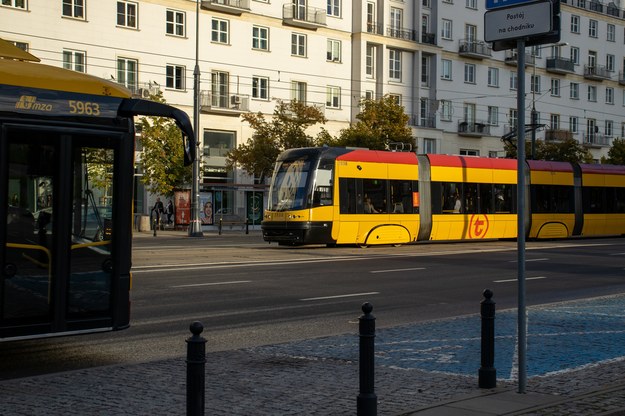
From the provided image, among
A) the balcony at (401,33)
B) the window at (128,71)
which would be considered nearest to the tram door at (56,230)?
the window at (128,71)

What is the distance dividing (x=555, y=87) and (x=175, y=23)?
128 ft

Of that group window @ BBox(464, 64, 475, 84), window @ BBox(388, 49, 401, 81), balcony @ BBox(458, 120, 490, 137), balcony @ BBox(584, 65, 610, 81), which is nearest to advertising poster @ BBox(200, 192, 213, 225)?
window @ BBox(388, 49, 401, 81)

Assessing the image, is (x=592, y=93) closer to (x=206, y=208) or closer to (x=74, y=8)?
(x=206, y=208)

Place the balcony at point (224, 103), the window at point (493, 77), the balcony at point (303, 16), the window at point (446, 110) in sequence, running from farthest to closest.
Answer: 1. the window at point (493, 77)
2. the window at point (446, 110)
3. the balcony at point (303, 16)
4. the balcony at point (224, 103)

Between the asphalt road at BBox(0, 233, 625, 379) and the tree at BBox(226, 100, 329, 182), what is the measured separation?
23219 millimetres

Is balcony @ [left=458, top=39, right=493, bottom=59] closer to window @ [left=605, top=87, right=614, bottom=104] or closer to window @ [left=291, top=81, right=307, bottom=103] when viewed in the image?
window @ [left=291, top=81, right=307, bottom=103]

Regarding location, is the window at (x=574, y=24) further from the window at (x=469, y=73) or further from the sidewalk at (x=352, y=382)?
the sidewalk at (x=352, y=382)

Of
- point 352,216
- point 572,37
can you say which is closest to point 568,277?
point 352,216

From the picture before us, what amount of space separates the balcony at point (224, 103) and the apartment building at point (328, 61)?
0.28 ft

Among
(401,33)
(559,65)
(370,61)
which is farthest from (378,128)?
(559,65)

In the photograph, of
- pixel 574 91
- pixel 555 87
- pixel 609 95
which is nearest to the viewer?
pixel 555 87

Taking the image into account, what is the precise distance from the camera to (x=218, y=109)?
179 ft

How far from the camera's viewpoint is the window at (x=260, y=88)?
57.0 m

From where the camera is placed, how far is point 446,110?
69.2m
